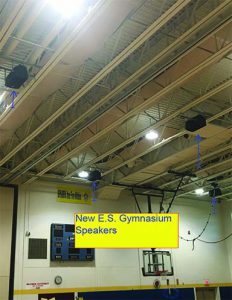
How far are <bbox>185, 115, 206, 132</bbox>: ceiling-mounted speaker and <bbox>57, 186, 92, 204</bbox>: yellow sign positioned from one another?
5.14m

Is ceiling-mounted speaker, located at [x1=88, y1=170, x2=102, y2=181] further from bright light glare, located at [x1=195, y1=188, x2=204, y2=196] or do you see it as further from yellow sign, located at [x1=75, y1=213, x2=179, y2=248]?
bright light glare, located at [x1=195, y1=188, x2=204, y2=196]

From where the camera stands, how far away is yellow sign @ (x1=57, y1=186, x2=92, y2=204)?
11.0 meters

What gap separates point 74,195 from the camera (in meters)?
11.2

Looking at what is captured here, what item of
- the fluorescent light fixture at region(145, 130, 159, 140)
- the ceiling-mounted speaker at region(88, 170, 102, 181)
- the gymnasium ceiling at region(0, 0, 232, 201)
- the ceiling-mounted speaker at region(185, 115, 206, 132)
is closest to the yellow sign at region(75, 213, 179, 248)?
the ceiling-mounted speaker at region(88, 170, 102, 181)

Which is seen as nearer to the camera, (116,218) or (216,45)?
(216,45)

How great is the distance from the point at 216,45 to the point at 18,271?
7441 millimetres

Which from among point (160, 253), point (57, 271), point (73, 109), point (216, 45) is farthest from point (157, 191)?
point (216, 45)

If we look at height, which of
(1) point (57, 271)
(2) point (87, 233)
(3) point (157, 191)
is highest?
(3) point (157, 191)

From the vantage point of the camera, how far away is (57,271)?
1016 cm

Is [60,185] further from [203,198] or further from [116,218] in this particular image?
[203,198]

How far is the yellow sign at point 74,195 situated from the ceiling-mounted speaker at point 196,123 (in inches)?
202

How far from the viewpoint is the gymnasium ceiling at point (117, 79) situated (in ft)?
15.0

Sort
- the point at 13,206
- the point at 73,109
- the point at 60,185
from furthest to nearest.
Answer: the point at 60,185 → the point at 13,206 → the point at 73,109

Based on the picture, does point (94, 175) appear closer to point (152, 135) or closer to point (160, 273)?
point (152, 135)
